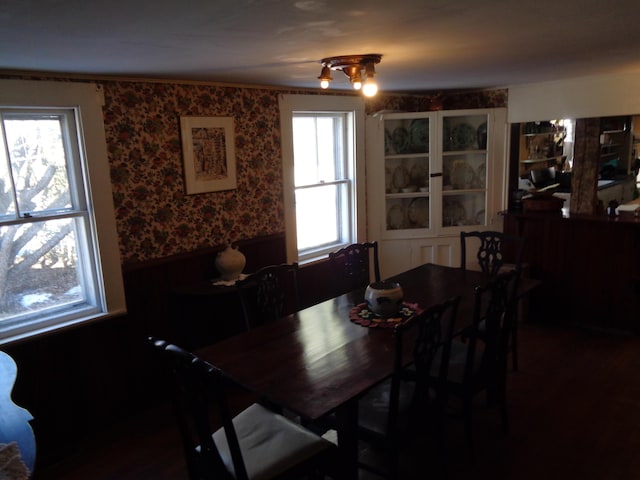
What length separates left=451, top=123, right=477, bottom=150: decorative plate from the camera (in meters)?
4.68

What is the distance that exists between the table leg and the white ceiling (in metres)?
1.53

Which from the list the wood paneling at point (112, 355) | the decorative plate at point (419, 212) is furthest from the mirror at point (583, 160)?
the wood paneling at point (112, 355)

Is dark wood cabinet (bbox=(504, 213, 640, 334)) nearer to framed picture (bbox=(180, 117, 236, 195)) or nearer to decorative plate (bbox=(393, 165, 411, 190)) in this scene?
decorative plate (bbox=(393, 165, 411, 190))

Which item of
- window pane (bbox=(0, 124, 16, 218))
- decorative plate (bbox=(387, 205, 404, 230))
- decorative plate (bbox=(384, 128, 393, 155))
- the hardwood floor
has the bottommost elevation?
the hardwood floor

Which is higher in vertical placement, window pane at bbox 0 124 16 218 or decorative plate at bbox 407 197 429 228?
window pane at bbox 0 124 16 218

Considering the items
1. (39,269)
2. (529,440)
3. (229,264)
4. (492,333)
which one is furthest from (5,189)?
(529,440)

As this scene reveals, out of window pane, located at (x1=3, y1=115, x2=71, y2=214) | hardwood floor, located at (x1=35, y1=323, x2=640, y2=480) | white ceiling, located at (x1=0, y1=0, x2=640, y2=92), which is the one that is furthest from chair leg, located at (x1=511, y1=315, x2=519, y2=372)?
window pane, located at (x1=3, y1=115, x2=71, y2=214)

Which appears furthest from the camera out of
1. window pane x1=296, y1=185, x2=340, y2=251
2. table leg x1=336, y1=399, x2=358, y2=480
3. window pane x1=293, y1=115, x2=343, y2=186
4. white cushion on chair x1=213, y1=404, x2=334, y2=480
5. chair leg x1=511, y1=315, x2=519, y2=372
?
window pane x1=296, y1=185, x2=340, y2=251

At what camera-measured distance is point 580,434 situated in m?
2.72

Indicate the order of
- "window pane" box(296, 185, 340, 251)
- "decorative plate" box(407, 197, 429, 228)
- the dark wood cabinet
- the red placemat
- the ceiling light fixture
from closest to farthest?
the ceiling light fixture → the red placemat → the dark wood cabinet → "window pane" box(296, 185, 340, 251) → "decorative plate" box(407, 197, 429, 228)

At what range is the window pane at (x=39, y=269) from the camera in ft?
8.65

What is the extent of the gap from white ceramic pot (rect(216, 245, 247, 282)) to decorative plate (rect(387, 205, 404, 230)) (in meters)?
1.88

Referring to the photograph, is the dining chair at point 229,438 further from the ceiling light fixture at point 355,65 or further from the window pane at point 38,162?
the ceiling light fixture at point 355,65

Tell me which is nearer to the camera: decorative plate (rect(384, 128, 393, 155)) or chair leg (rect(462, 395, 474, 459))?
chair leg (rect(462, 395, 474, 459))
